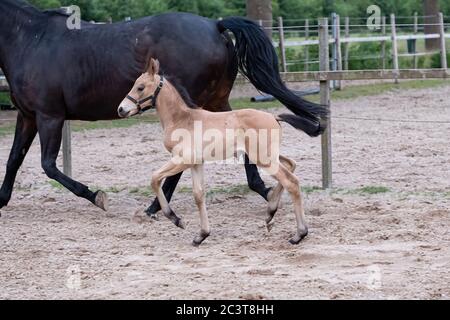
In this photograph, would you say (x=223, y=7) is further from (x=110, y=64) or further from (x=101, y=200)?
(x=101, y=200)

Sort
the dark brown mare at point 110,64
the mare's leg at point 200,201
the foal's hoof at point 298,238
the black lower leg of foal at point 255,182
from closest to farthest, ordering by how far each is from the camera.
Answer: the foal's hoof at point 298,238 → the mare's leg at point 200,201 → the dark brown mare at point 110,64 → the black lower leg of foal at point 255,182

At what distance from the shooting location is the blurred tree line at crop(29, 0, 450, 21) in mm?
19000

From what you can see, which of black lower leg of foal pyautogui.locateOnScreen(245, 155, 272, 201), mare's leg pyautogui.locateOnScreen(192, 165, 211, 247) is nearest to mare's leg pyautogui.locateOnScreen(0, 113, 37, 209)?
black lower leg of foal pyautogui.locateOnScreen(245, 155, 272, 201)

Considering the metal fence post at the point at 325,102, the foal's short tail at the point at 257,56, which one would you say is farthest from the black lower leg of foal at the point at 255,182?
the metal fence post at the point at 325,102

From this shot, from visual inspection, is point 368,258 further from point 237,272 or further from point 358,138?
point 358,138

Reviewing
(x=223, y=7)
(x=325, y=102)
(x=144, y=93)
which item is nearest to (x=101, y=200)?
(x=144, y=93)

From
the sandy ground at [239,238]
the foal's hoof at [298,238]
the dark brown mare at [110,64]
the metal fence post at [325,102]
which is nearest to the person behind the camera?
the sandy ground at [239,238]

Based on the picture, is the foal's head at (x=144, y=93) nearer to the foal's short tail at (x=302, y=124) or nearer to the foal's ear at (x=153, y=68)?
the foal's ear at (x=153, y=68)

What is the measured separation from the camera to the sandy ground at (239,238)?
4910mm

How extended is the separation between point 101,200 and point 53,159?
0.55 meters

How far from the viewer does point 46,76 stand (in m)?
7.32

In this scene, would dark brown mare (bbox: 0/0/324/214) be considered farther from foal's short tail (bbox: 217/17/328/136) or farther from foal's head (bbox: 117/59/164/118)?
foal's head (bbox: 117/59/164/118)

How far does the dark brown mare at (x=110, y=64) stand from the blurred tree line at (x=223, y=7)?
9606 millimetres
